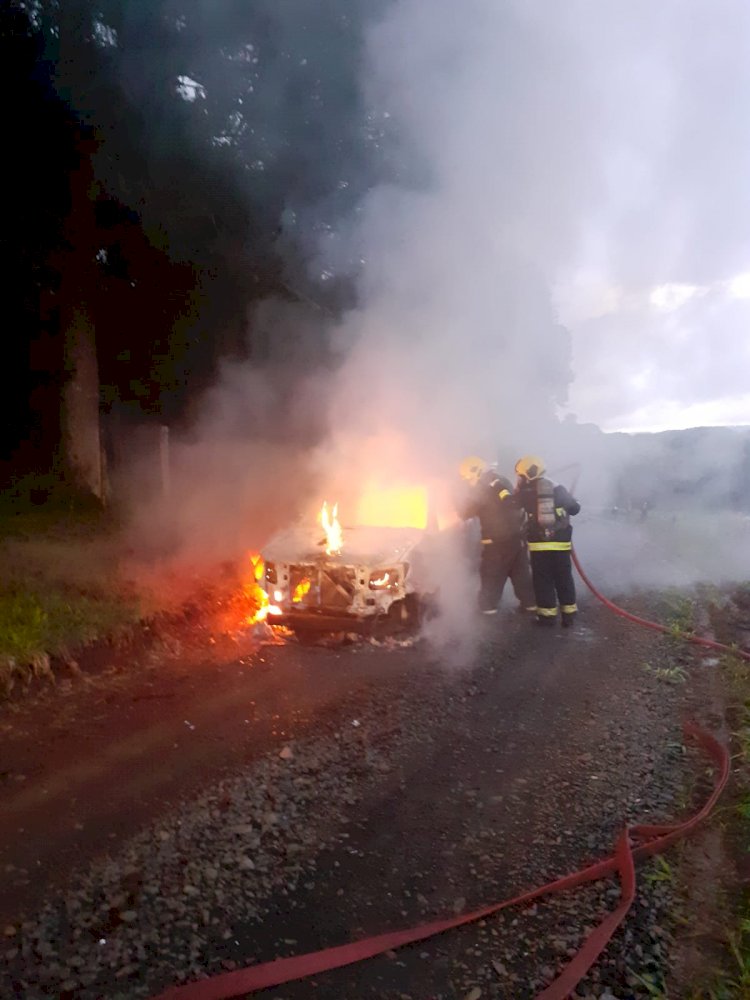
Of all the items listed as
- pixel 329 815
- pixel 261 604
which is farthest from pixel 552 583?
pixel 329 815

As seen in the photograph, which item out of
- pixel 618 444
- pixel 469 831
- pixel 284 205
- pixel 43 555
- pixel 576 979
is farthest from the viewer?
pixel 618 444

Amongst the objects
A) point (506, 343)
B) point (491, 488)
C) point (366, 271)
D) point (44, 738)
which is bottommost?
point (44, 738)

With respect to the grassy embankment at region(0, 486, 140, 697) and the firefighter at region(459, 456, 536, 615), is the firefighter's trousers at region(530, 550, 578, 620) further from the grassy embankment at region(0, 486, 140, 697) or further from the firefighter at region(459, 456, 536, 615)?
the grassy embankment at region(0, 486, 140, 697)

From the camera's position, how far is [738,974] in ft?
9.86

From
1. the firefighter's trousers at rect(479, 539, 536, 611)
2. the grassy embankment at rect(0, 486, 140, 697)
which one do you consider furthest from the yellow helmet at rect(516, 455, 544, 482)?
the grassy embankment at rect(0, 486, 140, 697)

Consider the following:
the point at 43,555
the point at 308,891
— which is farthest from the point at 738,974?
the point at 43,555

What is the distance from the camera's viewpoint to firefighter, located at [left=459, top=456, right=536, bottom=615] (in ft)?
29.2

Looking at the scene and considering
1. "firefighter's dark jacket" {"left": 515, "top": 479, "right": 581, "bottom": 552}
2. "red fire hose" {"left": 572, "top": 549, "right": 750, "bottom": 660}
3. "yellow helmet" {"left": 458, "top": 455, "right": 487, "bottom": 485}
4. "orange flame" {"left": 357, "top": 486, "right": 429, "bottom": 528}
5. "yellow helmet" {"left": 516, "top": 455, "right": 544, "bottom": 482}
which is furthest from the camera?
"yellow helmet" {"left": 458, "top": 455, "right": 487, "bottom": 485}

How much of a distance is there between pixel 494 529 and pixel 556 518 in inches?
29.9

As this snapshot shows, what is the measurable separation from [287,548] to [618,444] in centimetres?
1316

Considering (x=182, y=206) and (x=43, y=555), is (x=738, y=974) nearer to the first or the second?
(x=43, y=555)

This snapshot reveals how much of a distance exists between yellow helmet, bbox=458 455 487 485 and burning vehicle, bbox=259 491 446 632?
5.26 ft

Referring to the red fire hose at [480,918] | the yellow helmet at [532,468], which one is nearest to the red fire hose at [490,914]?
the red fire hose at [480,918]

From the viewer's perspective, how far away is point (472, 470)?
9094 millimetres
